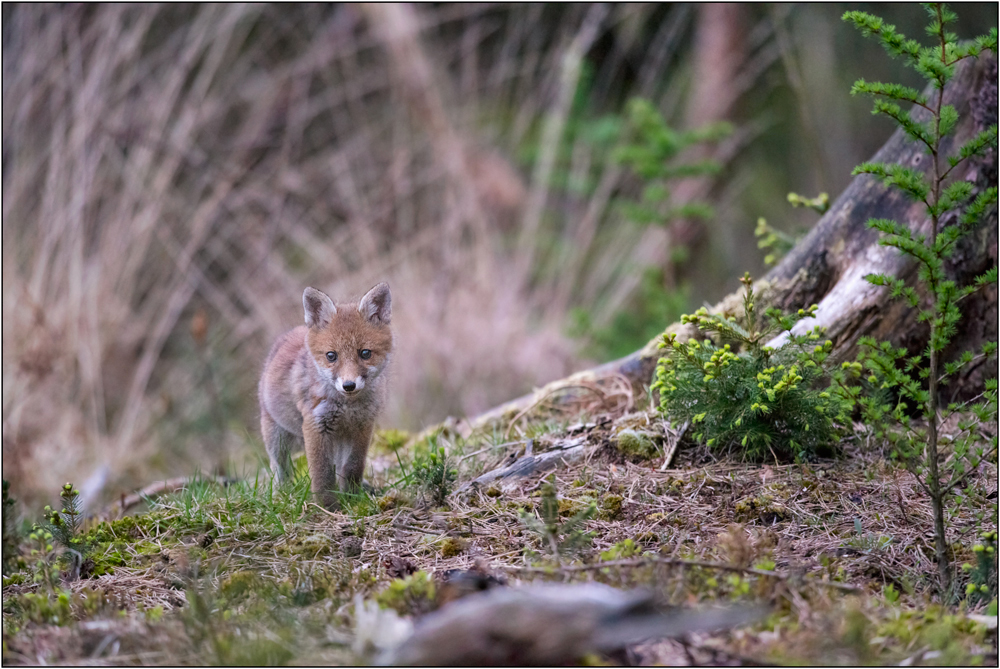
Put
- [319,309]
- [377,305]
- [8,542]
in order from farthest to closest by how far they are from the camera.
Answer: [377,305] → [319,309] → [8,542]

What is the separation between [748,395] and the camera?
3676 millimetres

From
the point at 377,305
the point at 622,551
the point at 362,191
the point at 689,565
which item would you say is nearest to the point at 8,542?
the point at 377,305

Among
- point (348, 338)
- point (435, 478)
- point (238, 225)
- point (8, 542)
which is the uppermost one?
point (238, 225)

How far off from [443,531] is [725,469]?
4.30ft

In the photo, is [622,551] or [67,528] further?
[67,528]

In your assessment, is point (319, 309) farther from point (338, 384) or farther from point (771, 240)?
point (771, 240)

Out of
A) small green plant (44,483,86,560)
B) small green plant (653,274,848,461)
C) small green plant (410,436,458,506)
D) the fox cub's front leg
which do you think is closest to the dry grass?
the fox cub's front leg

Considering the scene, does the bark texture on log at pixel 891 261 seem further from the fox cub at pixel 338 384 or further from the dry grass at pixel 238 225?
the dry grass at pixel 238 225

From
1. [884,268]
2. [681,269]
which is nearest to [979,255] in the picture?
[884,268]

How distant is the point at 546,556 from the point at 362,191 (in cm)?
710

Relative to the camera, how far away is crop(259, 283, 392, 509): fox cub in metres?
3.80

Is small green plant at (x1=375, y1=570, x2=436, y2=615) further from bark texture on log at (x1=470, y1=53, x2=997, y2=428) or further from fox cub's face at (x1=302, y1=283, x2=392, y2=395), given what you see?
bark texture on log at (x1=470, y1=53, x2=997, y2=428)

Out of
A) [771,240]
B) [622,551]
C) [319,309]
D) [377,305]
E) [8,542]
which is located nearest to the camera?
[622,551]

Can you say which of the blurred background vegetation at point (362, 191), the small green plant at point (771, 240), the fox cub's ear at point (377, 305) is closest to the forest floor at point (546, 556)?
the fox cub's ear at point (377, 305)
